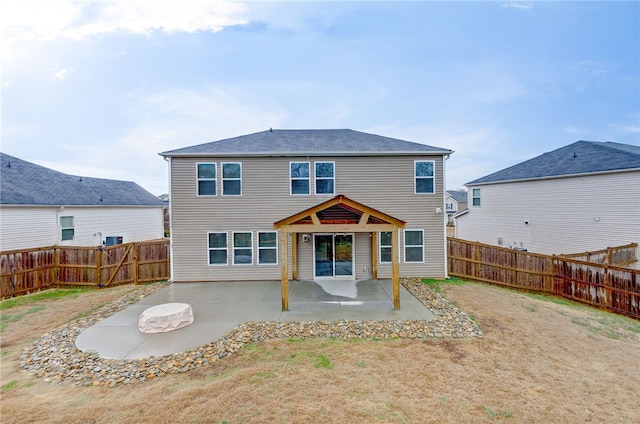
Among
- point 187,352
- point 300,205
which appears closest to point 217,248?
point 300,205

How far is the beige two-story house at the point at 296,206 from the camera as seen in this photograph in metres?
10.3

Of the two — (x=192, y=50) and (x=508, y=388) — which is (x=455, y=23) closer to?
(x=192, y=50)

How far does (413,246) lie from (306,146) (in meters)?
5.86

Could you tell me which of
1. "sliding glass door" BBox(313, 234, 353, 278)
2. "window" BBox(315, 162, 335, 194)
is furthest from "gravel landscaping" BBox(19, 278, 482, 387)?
"window" BBox(315, 162, 335, 194)

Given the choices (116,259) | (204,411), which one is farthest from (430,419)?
(116,259)

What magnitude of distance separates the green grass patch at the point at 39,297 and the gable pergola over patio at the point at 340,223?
26.0ft

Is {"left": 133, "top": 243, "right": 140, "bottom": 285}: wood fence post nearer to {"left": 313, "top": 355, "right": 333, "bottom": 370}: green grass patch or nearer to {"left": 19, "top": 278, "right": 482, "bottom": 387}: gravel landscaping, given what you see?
{"left": 19, "top": 278, "right": 482, "bottom": 387}: gravel landscaping

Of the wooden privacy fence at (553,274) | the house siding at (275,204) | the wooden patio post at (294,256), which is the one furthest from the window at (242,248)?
the wooden privacy fence at (553,274)

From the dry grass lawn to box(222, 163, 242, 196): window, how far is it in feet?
20.9

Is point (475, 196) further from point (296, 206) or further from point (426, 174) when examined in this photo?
point (296, 206)

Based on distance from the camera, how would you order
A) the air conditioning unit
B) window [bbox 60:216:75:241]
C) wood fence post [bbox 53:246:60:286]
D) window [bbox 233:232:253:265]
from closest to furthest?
1. wood fence post [bbox 53:246:60:286]
2. window [bbox 233:232:253:265]
3. window [bbox 60:216:75:241]
4. the air conditioning unit

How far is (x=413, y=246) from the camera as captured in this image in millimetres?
10633

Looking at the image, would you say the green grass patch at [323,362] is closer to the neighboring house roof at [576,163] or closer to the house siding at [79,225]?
the house siding at [79,225]

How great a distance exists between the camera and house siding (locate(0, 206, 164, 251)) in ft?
37.0
